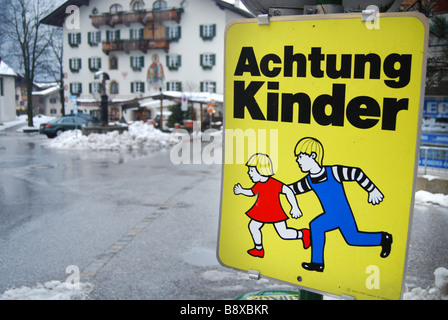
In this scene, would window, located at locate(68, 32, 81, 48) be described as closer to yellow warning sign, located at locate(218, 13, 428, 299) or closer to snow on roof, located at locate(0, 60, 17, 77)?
snow on roof, located at locate(0, 60, 17, 77)

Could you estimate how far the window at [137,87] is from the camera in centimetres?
4762

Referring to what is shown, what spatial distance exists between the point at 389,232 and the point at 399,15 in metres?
0.86

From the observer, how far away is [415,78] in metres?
1.71

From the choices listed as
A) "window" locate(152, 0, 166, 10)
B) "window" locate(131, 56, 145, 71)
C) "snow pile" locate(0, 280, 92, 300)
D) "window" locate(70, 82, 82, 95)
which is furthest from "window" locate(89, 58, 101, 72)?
"snow pile" locate(0, 280, 92, 300)

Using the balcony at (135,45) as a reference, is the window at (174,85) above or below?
below

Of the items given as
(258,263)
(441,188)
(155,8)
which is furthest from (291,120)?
(155,8)

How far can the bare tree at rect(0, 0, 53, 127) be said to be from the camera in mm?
34531

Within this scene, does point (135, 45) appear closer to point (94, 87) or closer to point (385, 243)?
point (94, 87)

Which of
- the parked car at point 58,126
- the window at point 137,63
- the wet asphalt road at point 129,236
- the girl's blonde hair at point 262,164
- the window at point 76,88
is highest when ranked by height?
the window at point 137,63

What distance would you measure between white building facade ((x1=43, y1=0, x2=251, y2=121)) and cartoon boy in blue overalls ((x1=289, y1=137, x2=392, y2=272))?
39922mm

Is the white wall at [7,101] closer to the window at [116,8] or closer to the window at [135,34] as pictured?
the window at [116,8]

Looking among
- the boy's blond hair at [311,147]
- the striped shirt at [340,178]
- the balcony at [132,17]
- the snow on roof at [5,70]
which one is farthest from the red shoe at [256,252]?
the snow on roof at [5,70]

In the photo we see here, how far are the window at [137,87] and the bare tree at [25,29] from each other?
9655 millimetres
